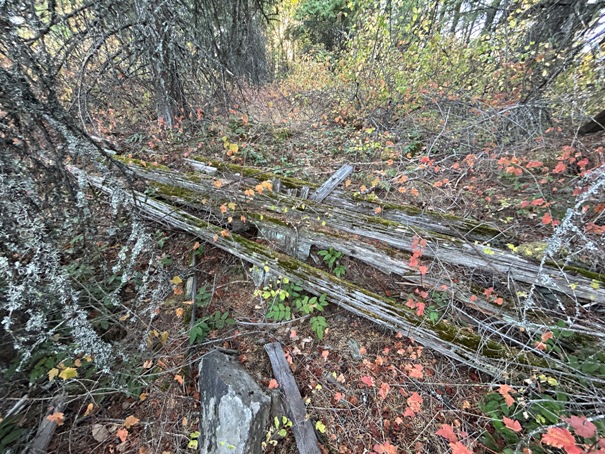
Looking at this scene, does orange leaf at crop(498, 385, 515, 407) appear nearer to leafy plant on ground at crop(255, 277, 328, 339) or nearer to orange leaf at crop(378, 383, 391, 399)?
orange leaf at crop(378, 383, 391, 399)

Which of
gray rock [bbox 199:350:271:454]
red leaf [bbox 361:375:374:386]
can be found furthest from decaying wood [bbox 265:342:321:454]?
red leaf [bbox 361:375:374:386]

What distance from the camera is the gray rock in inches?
78.5

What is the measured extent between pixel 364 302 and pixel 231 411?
5.03 ft

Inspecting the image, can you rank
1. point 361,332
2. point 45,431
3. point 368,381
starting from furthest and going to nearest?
point 361,332 → point 368,381 → point 45,431

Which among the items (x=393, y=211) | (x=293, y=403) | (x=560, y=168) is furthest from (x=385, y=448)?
(x=560, y=168)

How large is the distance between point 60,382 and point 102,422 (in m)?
0.50

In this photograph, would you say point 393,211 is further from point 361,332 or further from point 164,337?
point 164,337

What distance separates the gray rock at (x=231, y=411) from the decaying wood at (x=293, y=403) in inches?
9.5

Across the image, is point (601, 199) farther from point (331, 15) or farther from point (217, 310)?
point (331, 15)

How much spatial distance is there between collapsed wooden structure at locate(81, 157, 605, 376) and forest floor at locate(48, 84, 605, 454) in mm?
243

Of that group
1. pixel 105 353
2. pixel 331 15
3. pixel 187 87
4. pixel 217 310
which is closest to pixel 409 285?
pixel 217 310

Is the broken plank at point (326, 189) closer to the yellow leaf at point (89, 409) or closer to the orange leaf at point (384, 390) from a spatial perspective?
the orange leaf at point (384, 390)

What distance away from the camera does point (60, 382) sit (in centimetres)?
220

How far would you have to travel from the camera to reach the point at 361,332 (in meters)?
2.83
